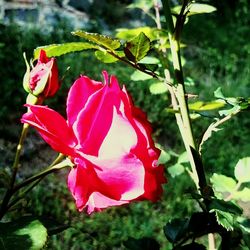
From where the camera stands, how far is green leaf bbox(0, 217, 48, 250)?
1.58 feet

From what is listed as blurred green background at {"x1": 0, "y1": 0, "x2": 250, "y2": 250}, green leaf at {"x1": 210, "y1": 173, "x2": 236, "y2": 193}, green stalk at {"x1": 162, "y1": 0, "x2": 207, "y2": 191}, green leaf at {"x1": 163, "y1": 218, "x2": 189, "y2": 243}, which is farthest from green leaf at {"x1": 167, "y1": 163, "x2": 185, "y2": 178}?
green stalk at {"x1": 162, "y1": 0, "x2": 207, "y2": 191}

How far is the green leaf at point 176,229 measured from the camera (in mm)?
619

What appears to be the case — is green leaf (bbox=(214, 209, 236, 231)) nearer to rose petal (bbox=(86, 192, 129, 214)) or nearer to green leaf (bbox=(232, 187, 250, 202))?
rose petal (bbox=(86, 192, 129, 214))

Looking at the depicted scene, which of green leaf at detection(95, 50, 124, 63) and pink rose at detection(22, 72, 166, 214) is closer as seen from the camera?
pink rose at detection(22, 72, 166, 214)

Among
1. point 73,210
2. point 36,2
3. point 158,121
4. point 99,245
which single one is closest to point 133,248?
point 99,245

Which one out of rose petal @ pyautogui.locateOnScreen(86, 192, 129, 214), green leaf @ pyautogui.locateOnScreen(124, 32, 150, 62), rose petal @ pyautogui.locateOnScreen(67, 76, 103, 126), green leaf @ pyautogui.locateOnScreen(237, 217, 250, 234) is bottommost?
green leaf @ pyautogui.locateOnScreen(237, 217, 250, 234)

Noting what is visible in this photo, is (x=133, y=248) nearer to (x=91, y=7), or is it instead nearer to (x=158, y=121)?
(x=158, y=121)

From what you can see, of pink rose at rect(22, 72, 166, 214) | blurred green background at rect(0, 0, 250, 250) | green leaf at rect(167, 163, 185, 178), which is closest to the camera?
pink rose at rect(22, 72, 166, 214)

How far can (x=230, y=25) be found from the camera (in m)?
5.60

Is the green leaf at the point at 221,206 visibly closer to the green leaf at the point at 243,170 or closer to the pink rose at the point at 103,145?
the pink rose at the point at 103,145

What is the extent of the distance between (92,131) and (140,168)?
0.05 meters

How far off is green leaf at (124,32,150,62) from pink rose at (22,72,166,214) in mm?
53

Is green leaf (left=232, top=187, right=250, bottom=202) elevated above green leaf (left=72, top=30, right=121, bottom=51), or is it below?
below

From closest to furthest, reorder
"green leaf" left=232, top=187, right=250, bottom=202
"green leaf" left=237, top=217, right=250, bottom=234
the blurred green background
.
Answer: "green leaf" left=237, top=217, right=250, bottom=234
"green leaf" left=232, top=187, right=250, bottom=202
the blurred green background
